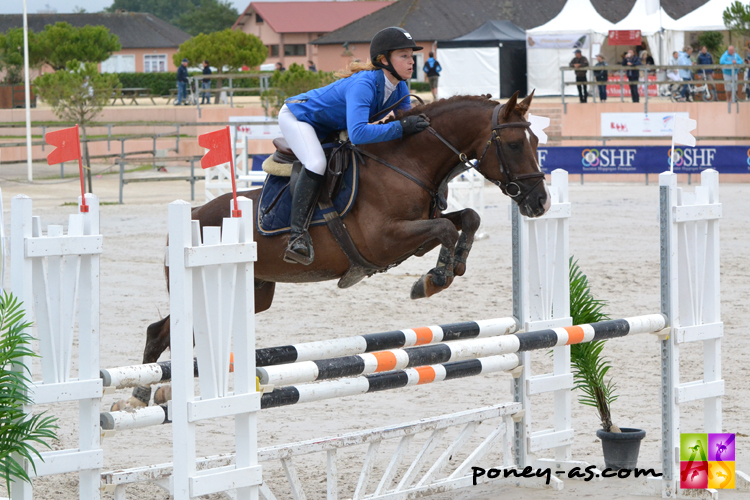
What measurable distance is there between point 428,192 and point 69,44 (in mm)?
35822

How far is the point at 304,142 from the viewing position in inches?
166

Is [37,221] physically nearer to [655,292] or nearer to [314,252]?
[314,252]

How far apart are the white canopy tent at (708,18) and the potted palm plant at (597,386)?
18.9 meters

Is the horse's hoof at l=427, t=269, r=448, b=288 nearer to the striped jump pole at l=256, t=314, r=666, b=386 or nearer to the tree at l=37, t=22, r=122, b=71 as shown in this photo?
the striped jump pole at l=256, t=314, r=666, b=386

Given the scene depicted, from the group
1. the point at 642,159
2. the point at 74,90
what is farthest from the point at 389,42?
the point at 74,90

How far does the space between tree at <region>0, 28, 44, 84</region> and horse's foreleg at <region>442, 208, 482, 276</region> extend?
30542 mm

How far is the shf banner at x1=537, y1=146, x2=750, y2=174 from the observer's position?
16.1m

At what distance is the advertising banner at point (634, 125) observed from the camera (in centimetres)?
1830

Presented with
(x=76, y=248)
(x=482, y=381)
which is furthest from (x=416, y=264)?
(x=76, y=248)

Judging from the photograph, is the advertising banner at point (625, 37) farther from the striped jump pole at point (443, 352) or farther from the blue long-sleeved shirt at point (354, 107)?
the striped jump pole at point (443, 352)

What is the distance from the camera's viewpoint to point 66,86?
59.9 ft

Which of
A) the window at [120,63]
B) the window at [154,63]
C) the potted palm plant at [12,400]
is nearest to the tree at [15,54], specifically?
the window at [120,63]

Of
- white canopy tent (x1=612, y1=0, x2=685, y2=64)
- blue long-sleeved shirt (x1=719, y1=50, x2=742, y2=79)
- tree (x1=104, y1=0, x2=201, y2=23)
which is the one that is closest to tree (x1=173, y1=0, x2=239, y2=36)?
tree (x1=104, y1=0, x2=201, y2=23)

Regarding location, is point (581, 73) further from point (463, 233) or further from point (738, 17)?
point (463, 233)
